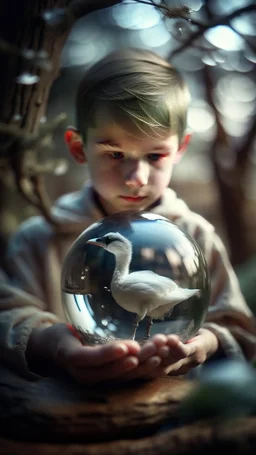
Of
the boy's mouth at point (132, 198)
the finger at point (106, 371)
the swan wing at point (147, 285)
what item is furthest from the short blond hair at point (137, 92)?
the finger at point (106, 371)

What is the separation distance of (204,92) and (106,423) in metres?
0.92

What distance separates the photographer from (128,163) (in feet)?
2.77

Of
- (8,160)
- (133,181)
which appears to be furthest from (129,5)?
(8,160)

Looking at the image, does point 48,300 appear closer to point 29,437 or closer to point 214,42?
point 29,437

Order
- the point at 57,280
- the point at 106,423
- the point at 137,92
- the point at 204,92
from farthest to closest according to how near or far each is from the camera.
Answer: the point at 204,92, the point at 57,280, the point at 137,92, the point at 106,423

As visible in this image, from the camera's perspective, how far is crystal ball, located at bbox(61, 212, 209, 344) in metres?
0.74

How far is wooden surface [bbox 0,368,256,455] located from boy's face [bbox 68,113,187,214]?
27 centimetres

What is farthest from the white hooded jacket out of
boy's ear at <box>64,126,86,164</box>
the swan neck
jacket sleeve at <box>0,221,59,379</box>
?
the swan neck

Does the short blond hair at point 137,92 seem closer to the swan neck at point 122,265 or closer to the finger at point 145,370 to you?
the swan neck at point 122,265

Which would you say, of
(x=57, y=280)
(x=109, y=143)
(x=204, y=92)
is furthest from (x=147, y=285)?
(x=204, y=92)

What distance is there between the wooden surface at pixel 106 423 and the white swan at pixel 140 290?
3.3 inches

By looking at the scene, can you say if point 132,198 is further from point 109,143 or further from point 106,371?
point 106,371

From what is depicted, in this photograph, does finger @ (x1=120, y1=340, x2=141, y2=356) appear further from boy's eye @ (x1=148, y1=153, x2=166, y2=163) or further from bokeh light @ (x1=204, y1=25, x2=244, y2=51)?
bokeh light @ (x1=204, y1=25, x2=244, y2=51)

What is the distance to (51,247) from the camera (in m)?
1.08
